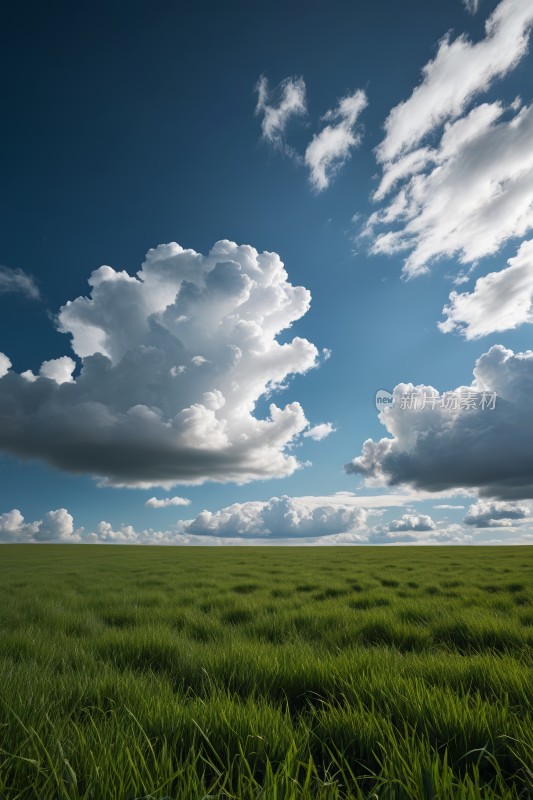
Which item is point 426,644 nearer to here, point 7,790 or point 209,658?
point 209,658

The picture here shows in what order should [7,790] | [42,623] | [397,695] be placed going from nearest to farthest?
[7,790] < [397,695] < [42,623]

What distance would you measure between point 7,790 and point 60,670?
232 cm

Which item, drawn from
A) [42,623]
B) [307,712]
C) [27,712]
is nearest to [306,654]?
[307,712]

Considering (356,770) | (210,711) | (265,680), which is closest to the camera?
(356,770)

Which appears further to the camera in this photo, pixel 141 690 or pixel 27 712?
pixel 141 690

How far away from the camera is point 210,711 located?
7.89ft

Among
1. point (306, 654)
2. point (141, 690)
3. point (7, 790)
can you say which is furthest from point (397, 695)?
point (7, 790)

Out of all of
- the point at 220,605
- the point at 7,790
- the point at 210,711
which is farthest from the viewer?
the point at 220,605

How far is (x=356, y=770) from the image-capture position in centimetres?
209

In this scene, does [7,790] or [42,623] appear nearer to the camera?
[7,790]

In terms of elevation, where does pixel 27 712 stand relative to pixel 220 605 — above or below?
above

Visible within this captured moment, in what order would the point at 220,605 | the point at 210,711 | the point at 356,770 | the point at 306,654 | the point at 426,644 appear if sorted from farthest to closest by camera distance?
the point at 220,605, the point at 426,644, the point at 306,654, the point at 210,711, the point at 356,770

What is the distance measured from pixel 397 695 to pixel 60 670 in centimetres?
310

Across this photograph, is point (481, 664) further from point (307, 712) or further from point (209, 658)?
point (209, 658)
